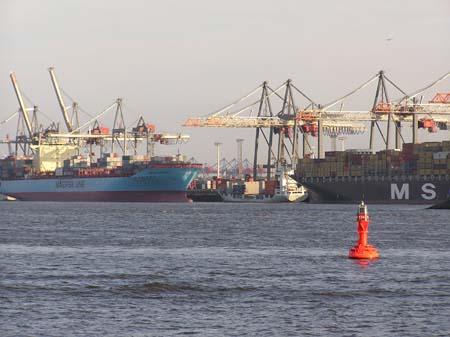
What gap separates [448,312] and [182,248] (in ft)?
74.4

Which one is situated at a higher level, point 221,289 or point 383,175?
point 383,175

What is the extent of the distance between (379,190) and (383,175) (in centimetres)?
207

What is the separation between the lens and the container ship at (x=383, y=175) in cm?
13175

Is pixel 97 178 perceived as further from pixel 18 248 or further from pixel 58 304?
pixel 58 304

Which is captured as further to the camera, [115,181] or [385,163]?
[115,181]

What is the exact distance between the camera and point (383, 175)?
451 ft

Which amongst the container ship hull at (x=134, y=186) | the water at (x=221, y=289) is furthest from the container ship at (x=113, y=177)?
the water at (x=221, y=289)

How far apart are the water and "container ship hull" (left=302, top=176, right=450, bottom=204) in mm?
81804

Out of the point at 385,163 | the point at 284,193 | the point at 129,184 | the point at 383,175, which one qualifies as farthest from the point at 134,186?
the point at 385,163

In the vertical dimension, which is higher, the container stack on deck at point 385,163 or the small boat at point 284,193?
the container stack on deck at point 385,163

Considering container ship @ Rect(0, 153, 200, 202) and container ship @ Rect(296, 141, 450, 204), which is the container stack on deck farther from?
container ship @ Rect(0, 153, 200, 202)

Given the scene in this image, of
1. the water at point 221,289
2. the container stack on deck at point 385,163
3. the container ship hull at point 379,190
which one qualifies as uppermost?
the container stack on deck at point 385,163

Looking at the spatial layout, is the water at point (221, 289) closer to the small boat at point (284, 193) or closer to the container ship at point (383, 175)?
the container ship at point (383, 175)

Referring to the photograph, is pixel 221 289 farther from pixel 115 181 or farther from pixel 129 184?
pixel 115 181
